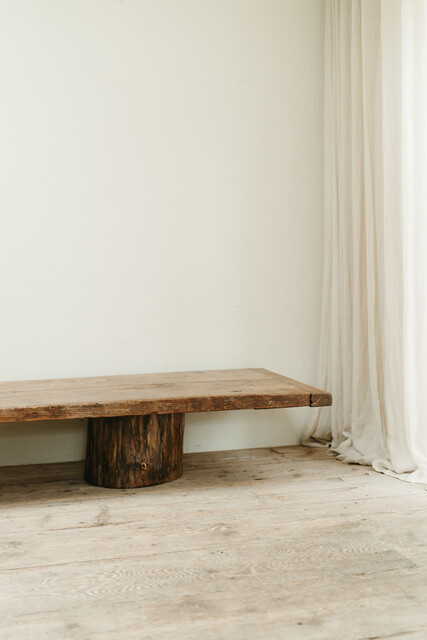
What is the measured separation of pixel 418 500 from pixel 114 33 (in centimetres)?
249

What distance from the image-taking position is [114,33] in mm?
2682

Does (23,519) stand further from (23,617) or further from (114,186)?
(114,186)

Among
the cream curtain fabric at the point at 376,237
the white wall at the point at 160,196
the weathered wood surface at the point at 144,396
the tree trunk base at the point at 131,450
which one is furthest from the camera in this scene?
the white wall at the point at 160,196

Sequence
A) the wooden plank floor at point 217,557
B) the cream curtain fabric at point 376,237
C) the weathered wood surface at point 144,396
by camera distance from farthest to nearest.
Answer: the cream curtain fabric at point 376,237, the weathered wood surface at point 144,396, the wooden plank floor at point 217,557

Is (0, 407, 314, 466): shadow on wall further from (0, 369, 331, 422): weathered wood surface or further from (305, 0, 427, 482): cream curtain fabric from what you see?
(0, 369, 331, 422): weathered wood surface

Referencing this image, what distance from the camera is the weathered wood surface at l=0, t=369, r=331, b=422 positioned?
1970 millimetres

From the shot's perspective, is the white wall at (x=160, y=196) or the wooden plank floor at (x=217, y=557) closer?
the wooden plank floor at (x=217, y=557)

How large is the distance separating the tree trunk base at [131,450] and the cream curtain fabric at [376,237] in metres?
0.89

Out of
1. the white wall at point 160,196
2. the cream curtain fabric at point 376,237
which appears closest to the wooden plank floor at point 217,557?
the cream curtain fabric at point 376,237

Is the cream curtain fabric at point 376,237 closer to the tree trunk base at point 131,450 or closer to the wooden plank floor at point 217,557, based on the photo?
the wooden plank floor at point 217,557

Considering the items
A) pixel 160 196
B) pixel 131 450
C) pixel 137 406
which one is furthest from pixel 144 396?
pixel 160 196

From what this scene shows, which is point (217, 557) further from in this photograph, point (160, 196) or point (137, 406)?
point (160, 196)

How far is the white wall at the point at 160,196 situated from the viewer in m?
2.60

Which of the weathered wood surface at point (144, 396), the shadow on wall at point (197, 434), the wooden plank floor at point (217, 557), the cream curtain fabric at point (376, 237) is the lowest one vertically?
the wooden plank floor at point (217, 557)
